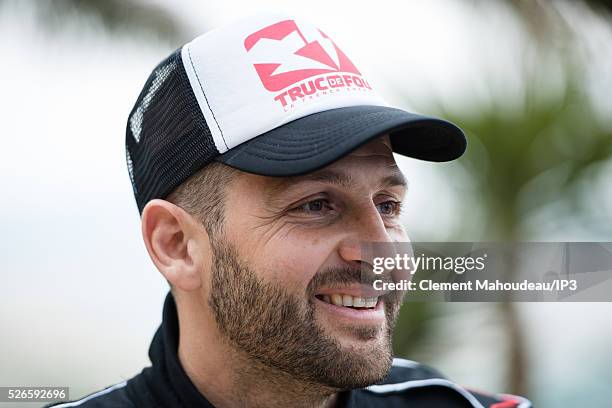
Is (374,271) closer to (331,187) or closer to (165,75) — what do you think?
(331,187)

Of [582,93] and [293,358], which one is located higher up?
[582,93]

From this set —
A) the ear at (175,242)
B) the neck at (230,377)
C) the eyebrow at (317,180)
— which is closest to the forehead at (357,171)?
the eyebrow at (317,180)

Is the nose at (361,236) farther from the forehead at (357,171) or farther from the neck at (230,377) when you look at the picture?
the neck at (230,377)

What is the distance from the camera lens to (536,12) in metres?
4.74

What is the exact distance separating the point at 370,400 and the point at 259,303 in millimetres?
491

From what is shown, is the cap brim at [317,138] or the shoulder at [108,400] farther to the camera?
the shoulder at [108,400]

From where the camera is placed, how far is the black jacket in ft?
5.68

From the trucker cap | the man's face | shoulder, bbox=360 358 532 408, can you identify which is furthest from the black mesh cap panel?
shoulder, bbox=360 358 532 408

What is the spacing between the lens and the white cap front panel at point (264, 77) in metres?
1.66

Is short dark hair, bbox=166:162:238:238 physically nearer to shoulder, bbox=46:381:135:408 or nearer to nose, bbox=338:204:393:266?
nose, bbox=338:204:393:266

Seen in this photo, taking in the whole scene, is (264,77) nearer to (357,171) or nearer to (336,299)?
(357,171)

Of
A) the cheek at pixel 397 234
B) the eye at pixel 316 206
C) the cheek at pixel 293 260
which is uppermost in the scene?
the eye at pixel 316 206

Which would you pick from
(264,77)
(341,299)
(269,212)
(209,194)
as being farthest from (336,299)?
(264,77)

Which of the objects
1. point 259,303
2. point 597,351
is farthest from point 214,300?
point 597,351
